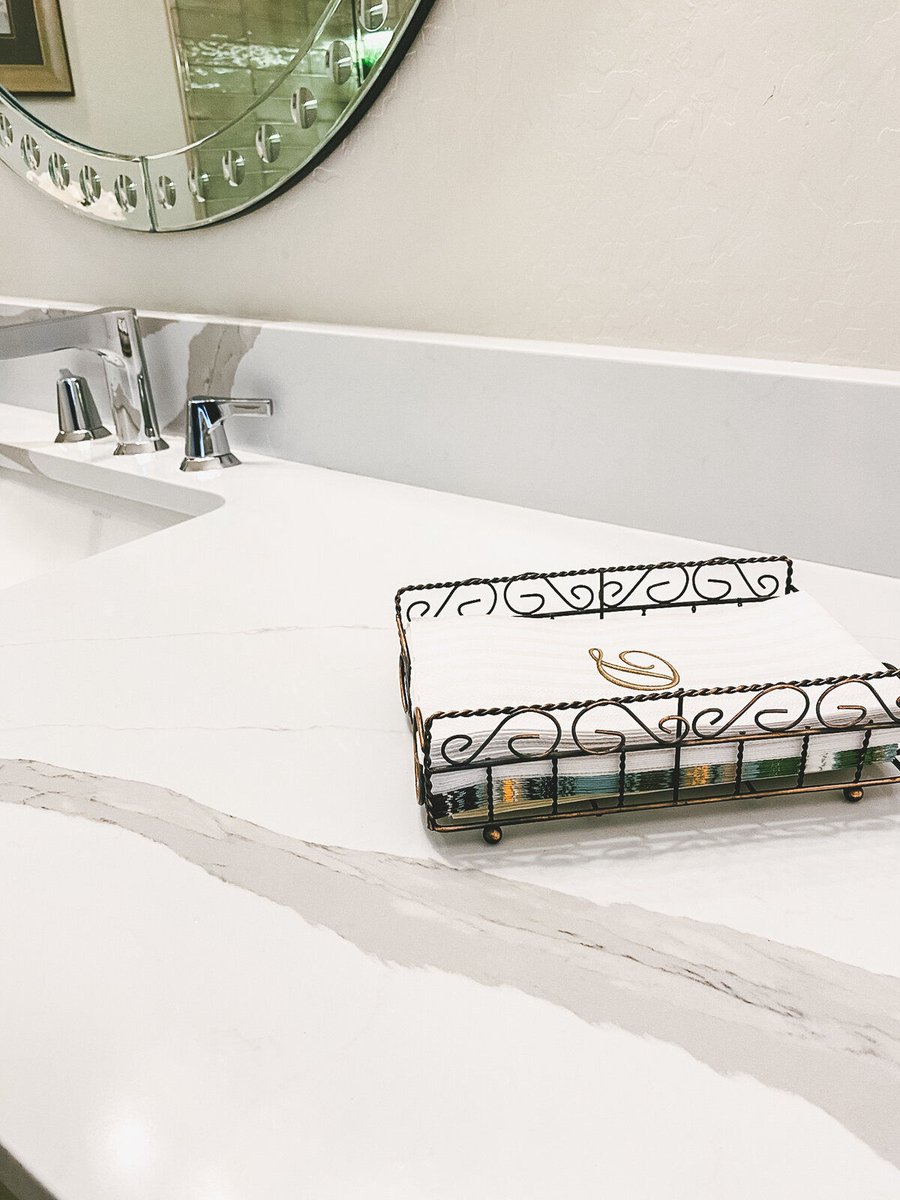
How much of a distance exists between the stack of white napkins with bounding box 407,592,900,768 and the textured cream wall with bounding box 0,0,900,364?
0.28 metres

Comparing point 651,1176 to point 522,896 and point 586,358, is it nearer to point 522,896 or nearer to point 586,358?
point 522,896

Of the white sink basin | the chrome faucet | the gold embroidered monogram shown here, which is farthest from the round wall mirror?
the gold embroidered monogram

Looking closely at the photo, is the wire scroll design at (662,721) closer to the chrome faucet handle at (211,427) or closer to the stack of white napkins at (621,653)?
the stack of white napkins at (621,653)

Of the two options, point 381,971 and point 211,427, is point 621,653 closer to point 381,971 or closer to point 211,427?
point 381,971

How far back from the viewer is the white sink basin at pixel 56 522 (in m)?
0.96

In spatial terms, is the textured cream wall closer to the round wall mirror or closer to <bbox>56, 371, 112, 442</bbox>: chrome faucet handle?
the round wall mirror

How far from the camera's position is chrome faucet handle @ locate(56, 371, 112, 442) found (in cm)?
102

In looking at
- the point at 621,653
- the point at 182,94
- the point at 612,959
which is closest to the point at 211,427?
the point at 182,94

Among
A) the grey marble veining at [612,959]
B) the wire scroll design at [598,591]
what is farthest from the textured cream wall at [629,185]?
the grey marble veining at [612,959]

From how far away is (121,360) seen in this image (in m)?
0.98

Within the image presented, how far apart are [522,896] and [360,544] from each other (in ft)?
1.36

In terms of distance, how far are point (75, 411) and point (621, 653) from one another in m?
0.80

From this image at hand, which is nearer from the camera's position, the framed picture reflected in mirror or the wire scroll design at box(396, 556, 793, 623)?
the wire scroll design at box(396, 556, 793, 623)

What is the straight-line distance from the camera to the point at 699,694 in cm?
41
